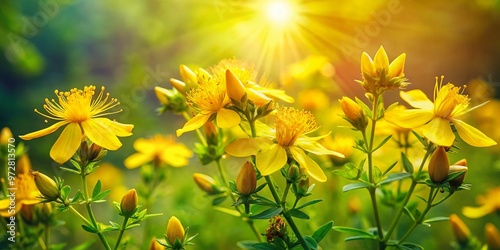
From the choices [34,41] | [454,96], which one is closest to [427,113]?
[454,96]

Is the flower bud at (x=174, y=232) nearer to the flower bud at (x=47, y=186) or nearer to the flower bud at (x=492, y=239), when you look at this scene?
the flower bud at (x=47, y=186)

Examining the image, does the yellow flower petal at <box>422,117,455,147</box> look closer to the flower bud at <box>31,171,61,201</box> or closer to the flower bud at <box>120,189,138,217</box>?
the flower bud at <box>120,189,138,217</box>

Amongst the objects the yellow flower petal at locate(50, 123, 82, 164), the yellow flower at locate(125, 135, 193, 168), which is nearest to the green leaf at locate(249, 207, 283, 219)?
the yellow flower petal at locate(50, 123, 82, 164)

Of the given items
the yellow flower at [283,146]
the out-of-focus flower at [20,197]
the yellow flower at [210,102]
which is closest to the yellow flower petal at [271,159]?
the yellow flower at [283,146]

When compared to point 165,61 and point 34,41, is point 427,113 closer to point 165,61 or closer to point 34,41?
point 165,61

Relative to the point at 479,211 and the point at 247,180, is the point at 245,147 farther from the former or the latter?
the point at 479,211

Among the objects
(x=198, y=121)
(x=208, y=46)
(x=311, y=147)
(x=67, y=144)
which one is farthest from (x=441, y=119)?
(x=208, y=46)
